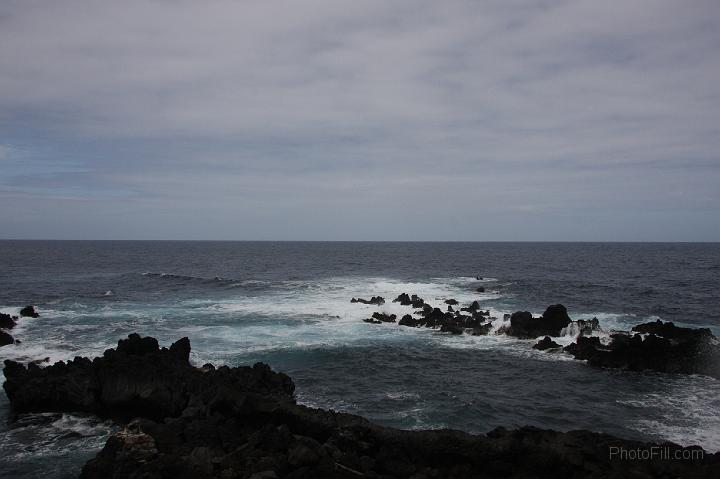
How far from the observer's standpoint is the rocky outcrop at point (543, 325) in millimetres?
37594

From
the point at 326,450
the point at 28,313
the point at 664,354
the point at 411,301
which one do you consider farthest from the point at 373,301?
the point at 326,450

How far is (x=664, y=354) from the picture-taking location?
2959 centimetres

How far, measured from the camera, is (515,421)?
22.0 metres

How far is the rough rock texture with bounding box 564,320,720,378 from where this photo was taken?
95.1ft

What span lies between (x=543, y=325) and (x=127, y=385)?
2920cm

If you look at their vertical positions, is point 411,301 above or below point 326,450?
above

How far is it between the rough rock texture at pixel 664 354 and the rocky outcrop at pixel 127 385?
20.1 meters

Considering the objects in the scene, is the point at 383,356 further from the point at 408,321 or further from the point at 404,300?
the point at 404,300

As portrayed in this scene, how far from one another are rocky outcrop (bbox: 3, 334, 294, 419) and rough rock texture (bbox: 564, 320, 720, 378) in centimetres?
2008

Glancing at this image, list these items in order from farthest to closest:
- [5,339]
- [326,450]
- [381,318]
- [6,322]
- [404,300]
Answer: [404,300] → [381,318] → [6,322] → [5,339] → [326,450]

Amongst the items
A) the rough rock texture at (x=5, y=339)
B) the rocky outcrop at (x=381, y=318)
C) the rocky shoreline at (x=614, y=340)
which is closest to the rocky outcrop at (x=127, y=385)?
the rough rock texture at (x=5, y=339)

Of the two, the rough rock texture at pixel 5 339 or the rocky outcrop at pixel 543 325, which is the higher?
the rocky outcrop at pixel 543 325

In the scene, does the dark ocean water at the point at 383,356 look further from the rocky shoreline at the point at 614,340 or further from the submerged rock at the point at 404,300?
the rocky shoreline at the point at 614,340

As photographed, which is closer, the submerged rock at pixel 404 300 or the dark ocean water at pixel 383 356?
the dark ocean water at pixel 383 356
